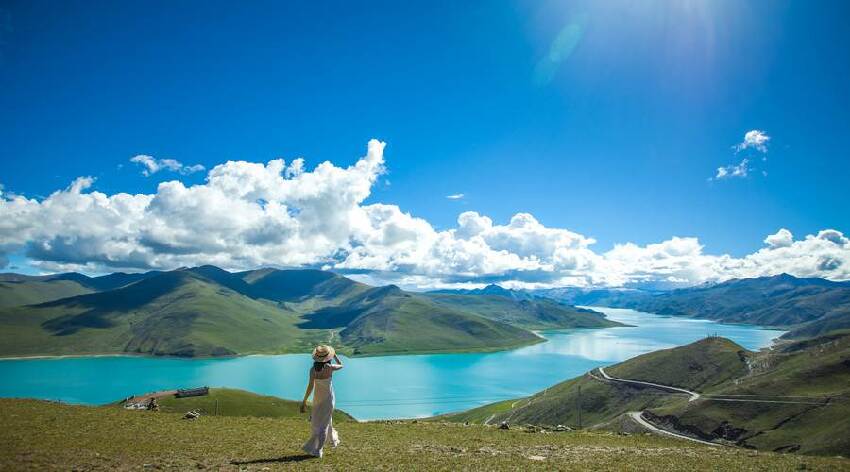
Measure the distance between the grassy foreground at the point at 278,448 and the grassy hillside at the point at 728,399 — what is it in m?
72.7

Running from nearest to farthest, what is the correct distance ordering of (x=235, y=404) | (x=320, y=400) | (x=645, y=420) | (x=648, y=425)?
1. (x=320, y=400)
2. (x=235, y=404)
3. (x=648, y=425)
4. (x=645, y=420)

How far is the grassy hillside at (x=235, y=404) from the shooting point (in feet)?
278

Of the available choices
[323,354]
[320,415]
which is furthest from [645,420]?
[323,354]

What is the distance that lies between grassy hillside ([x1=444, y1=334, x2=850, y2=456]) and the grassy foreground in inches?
2864

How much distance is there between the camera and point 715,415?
369 ft

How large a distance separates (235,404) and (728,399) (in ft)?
379

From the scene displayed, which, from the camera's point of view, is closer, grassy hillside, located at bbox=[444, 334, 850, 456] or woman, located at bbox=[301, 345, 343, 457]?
woman, located at bbox=[301, 345, 343, 457]

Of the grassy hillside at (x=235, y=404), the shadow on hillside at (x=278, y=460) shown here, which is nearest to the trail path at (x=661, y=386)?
the grassy hillside at (x=235, y=404)

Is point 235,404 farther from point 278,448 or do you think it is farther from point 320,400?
point 320,400

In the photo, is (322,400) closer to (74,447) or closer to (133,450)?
(133,450)

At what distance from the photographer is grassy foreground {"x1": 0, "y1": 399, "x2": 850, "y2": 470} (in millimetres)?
18359

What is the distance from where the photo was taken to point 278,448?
72.4 feet

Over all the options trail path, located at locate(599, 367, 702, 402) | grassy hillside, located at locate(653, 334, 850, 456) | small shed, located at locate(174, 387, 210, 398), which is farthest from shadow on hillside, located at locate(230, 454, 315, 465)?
trail path, located at locate(599, 367, 702, 402)

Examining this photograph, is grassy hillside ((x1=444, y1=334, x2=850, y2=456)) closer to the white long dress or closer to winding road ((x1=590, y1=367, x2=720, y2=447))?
winding road ((x1=590, y1=367, x2=720, y2=447))
